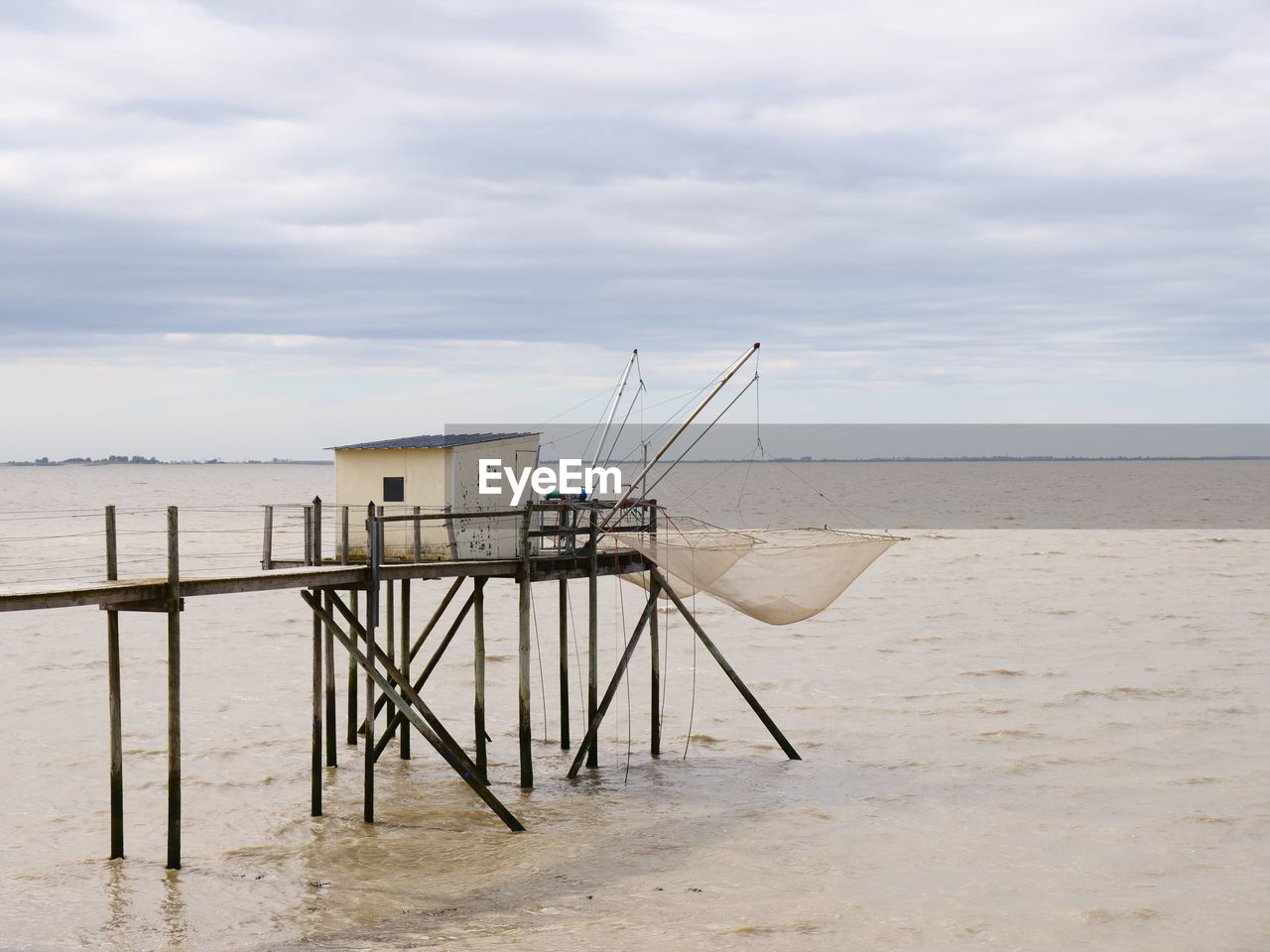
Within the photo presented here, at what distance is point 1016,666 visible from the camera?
34781 mm

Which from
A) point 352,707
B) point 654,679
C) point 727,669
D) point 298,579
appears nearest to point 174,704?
point 298,579

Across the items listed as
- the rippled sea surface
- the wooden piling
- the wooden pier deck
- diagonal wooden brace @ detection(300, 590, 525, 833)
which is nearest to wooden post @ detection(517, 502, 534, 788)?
the wooden pier deck

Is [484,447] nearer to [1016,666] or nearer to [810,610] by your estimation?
[810,610]

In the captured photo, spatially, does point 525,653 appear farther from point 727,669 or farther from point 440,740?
point 727,669

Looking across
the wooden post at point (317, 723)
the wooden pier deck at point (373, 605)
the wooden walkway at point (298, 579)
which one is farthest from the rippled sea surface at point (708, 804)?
the wooden walkway at point (298, 579)

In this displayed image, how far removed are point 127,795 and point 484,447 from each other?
8.68 m

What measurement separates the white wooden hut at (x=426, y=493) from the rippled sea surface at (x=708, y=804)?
295 cm

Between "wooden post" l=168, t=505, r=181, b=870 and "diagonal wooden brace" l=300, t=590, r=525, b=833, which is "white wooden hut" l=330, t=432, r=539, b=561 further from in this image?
"wooden post" l=168, t=505, r=181, b=870

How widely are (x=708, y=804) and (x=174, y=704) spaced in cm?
887

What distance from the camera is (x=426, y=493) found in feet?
74.2

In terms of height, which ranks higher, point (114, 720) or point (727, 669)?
point (114, 720)

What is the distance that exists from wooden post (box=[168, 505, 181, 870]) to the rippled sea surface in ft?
1.59

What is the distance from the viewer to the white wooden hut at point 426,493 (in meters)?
21.8

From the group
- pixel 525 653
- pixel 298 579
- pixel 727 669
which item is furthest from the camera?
pixel 727 669
